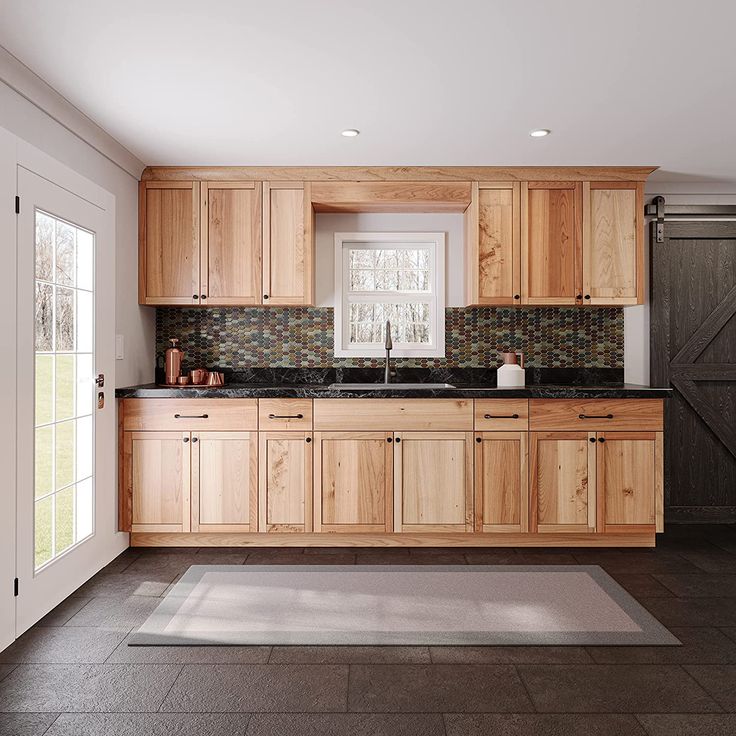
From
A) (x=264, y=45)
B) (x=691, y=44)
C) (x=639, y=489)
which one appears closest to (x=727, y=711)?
(x=639, y=489)

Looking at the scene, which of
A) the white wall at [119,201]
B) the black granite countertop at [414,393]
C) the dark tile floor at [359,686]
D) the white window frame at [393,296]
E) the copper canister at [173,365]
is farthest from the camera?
the white window frame at [393,296]

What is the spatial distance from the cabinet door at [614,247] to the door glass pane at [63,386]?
2.99 m

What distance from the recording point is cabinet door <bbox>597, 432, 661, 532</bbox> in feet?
12.3

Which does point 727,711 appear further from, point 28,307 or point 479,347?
point 28,307

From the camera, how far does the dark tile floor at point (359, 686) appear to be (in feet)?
6.45

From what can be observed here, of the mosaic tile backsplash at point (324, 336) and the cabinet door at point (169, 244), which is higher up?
the cabinet door at point (169, 244)

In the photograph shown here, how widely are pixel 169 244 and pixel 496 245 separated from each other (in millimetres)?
2104

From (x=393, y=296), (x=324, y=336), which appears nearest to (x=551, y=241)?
(x=393, y=296)

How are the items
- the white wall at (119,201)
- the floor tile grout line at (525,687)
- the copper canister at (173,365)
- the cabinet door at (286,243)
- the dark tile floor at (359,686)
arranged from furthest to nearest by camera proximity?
the copper canister at (173,365) < the cabinet door at (286,243) < the white wall at (119,201) < the floor tile grout line at (525,687) < the dark tile floor at (359,686)

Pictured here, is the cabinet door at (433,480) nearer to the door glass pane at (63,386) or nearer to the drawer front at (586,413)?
the drawer front at (586,413)

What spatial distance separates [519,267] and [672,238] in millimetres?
1265

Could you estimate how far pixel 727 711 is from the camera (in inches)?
80.7

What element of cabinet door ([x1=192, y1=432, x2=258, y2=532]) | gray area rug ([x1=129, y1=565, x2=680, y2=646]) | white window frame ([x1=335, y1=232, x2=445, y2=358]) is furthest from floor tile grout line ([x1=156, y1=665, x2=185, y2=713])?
white window frame ([x1=335, y1=232, x2=445, y2=358])

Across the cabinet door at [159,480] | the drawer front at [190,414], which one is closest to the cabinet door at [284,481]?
the drawer front at [190,414]
